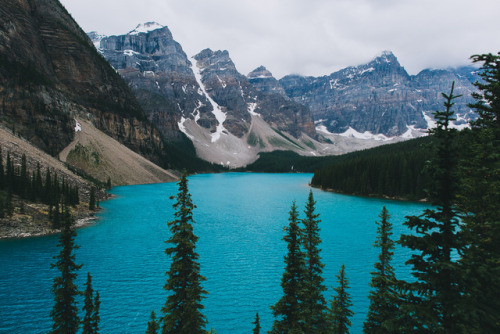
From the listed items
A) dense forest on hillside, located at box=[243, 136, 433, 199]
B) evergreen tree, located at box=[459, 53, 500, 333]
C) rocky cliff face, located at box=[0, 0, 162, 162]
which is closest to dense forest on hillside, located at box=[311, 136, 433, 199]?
dense forest on hillside, located at box=[243, 136, 433, 199]

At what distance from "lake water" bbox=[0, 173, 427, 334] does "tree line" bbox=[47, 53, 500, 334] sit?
832 centimetres

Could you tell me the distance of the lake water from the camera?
21.9 meters

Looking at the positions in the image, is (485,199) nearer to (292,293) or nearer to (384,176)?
(292,293)

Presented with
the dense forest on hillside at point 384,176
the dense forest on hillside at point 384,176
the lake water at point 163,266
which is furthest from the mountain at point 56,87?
the dense forest on hillside at point 384,176

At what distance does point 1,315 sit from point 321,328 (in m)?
23.0

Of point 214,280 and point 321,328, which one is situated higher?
point 321,328

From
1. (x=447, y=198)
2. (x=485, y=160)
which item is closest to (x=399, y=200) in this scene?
(x=485, y=160)

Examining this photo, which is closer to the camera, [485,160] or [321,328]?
[485,160]

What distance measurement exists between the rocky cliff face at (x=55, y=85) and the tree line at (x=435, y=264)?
99061 millimetres

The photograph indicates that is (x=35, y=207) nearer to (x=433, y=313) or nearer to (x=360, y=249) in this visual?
(x=360, y=249)

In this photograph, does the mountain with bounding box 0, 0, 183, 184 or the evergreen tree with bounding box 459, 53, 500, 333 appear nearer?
the evergreen tree with bounding box 459, 53, 500, 333

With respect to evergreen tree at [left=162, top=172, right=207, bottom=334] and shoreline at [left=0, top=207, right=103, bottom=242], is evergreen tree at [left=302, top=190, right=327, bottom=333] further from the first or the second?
shoreline at [left=0, top=207, right=103, bottom=242]

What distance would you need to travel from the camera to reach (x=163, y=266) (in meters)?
32.2

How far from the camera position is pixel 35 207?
46750 mm
